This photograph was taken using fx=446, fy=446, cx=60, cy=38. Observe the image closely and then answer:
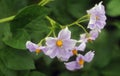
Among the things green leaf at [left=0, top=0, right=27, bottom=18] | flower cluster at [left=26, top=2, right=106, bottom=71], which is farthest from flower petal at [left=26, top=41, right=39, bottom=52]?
green leaf at [left=0, top=0, right=27, bottom=18]

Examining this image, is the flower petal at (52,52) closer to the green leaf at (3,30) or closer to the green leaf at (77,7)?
the green leaf at (3,30)

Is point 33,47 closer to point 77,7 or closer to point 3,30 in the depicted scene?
point 3,30

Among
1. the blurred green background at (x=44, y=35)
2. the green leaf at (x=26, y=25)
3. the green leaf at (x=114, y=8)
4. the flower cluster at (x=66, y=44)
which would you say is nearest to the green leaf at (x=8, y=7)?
the blurred green background at (x=44, y=35)

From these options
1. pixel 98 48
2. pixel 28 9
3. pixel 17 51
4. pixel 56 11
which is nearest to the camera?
pixel 28 9

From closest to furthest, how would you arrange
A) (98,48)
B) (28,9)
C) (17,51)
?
(28,9)
(17,51)
(98,48)

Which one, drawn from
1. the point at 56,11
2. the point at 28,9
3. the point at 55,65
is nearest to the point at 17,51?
the point at 28,9

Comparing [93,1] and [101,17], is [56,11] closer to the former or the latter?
[93,1]
